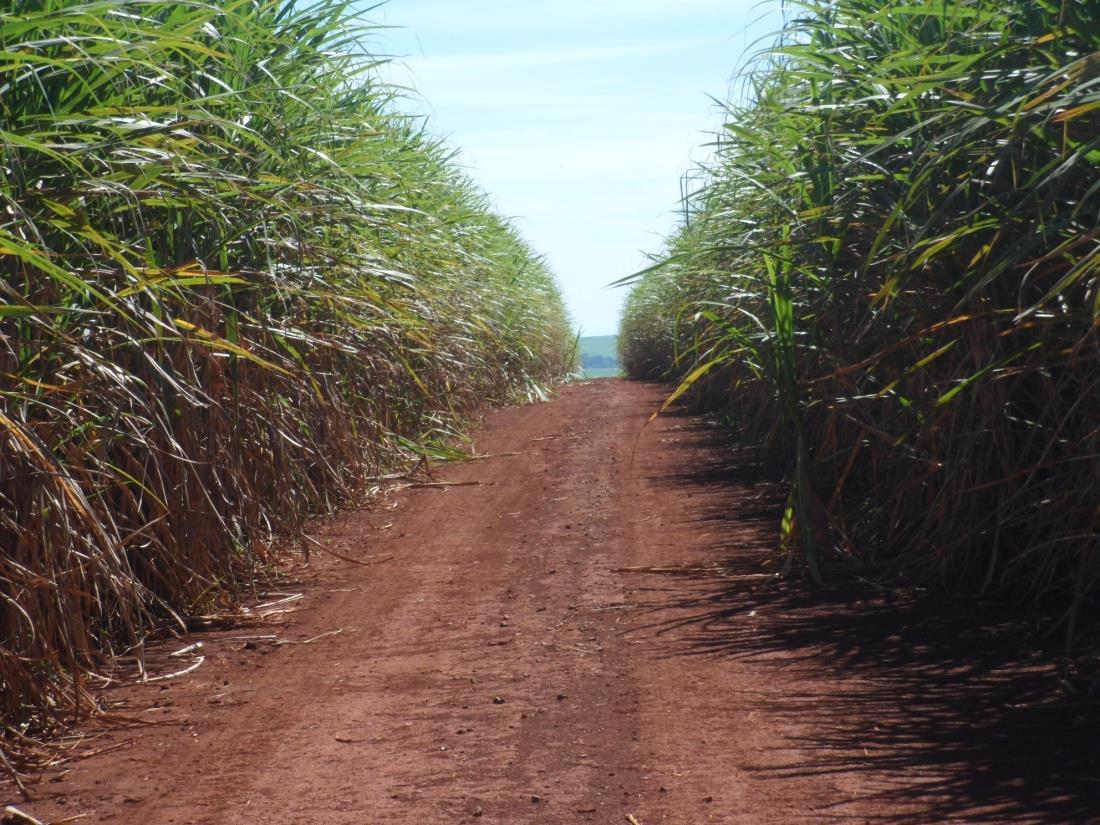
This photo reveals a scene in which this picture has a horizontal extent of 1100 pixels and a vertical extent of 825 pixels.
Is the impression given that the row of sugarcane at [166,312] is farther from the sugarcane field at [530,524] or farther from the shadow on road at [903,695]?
the shadow on road at [903,695]

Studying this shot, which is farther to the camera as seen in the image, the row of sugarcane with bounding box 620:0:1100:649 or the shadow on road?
the row of sugarcane with bounding box 620:0:1100:649

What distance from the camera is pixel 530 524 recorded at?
7227 mm

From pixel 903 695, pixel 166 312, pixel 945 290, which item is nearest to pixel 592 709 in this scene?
pixel 903 695

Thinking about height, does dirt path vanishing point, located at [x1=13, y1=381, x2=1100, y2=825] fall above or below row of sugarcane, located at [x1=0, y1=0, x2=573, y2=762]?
below

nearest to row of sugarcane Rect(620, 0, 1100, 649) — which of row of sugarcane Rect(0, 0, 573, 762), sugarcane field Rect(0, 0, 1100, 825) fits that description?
sugarcane field Rect(0, 0, 1100, 825)

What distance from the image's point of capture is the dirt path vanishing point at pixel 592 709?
9.82 feet

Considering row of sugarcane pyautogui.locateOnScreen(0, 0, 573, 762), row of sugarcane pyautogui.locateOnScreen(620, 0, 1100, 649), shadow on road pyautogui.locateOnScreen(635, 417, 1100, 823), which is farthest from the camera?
row of sugarcane pyautogui.locateOnScreen(620, 0, 1100, 649)

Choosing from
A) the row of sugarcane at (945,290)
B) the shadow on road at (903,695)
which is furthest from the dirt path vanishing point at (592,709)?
the row of sugarcane at (945,290)

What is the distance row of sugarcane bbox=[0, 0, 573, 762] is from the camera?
11.7ft

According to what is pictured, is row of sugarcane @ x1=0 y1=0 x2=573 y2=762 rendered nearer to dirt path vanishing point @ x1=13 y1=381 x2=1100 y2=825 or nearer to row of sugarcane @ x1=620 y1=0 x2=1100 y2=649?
dirt path vanishing point @ x1=13 y1=381 x2=1100 y2=825

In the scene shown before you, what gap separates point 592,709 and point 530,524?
11.5 feet

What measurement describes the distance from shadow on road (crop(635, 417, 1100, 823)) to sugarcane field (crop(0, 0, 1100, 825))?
0.05 ft

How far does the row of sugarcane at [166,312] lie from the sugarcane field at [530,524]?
0.03 metres

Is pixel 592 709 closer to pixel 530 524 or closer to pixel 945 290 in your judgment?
pixel 945 290
